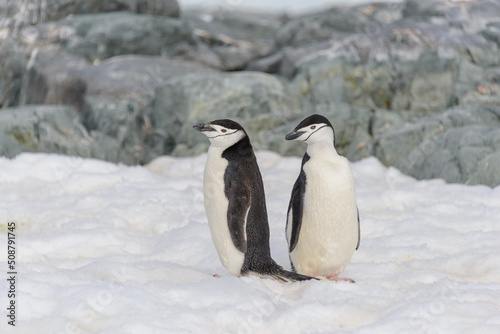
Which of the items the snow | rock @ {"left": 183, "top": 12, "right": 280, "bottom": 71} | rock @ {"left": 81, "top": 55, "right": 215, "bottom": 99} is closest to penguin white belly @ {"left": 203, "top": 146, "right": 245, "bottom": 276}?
the snow

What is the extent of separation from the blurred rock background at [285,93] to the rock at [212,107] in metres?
0.02

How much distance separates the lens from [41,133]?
816 centimetres

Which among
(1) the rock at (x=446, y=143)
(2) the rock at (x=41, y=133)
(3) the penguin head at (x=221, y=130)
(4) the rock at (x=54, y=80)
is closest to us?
(3) the penguin head at (x=221, y=130)

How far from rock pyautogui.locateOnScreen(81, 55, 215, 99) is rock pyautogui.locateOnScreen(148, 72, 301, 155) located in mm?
799

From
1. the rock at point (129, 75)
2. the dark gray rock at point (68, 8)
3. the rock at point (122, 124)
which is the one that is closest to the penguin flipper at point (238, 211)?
the rock at point (122, 124)

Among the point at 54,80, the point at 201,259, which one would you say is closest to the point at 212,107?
the point at 54,80

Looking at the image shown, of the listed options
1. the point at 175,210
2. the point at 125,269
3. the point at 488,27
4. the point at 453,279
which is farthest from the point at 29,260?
the point at 488,27

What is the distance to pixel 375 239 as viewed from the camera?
196 inches

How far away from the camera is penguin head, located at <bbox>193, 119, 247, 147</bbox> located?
3748mm

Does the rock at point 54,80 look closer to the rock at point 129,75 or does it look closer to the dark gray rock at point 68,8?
the rock at point 129,75

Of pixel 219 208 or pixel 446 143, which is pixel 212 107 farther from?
pixel 219 208

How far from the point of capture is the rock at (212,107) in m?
8.48

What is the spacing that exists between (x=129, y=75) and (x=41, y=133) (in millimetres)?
2598

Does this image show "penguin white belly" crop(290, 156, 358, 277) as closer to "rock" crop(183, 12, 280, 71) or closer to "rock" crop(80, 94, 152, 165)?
"rock" crop(80, 94, 152, 165)
